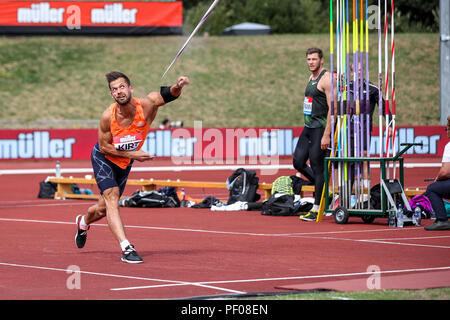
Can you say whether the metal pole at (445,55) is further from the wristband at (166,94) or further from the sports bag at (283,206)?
the wristband at (166,94)

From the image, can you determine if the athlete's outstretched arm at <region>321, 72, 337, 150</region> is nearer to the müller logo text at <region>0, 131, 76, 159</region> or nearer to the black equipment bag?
the black equipment bag

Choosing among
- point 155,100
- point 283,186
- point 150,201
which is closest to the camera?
point 155,100

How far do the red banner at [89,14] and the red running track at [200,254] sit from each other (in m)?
36.7

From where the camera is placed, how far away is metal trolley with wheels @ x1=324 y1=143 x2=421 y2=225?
12.9 metres

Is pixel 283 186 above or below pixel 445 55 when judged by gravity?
below

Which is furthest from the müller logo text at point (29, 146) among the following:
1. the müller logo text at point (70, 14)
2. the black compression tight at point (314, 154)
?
the black compression tight at point (314, 154)

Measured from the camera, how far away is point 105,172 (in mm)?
10047

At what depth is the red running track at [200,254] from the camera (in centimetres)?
793

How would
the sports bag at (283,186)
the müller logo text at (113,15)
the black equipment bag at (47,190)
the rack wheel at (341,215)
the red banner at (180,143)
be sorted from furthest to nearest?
1. the müller logo text at (113,15)
2. the red banner at (180,143)
3. the black equipment bag at (47,190)
4. the sports bag at (283,186)
5. the rack wheel at (341,215)

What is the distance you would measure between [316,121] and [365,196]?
1413mm

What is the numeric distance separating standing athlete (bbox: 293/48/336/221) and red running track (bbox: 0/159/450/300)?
0.74m

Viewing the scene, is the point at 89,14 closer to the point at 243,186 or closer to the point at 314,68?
→ the point at 243,186

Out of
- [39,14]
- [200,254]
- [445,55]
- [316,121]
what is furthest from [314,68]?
→ [39,14]

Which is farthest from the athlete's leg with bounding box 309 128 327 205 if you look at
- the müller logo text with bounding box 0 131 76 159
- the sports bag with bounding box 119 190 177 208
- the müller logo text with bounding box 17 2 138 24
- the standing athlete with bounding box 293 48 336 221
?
the müller logo text with bounding box 17 2 138 24
